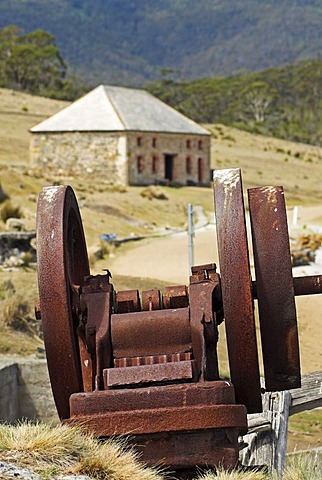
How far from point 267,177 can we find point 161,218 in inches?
706

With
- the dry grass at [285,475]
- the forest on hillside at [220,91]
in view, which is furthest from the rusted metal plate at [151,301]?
the forest on hillside at [220,91]

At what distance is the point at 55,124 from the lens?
4372cm

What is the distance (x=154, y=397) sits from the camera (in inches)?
179

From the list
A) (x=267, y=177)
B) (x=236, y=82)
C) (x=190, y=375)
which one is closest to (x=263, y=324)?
(x=190, y=375)

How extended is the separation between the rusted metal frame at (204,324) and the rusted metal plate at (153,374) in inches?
3.2

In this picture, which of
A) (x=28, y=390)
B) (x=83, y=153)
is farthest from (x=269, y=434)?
(x=83, y=153)

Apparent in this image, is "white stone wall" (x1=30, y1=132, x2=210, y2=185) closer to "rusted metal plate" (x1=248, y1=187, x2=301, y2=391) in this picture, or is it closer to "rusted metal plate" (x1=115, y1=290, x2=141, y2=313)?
"rusted metal plate" (x1=115, y1=290, x2=141, y2=313)

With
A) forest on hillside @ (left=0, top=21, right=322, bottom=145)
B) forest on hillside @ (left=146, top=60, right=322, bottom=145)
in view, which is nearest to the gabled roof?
forest on hillside @ (left=0, top=21, right=322, bottom=145)

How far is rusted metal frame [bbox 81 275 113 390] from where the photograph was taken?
16.0 ft

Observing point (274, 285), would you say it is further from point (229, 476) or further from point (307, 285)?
point (229, 476)

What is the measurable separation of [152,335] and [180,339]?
147mm

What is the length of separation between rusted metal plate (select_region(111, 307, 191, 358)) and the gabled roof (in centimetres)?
3695

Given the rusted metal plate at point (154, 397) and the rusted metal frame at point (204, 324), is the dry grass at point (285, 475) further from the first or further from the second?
the rusted metal frame at point (204, 324)

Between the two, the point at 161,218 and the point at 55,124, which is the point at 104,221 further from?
the point at 55,124
